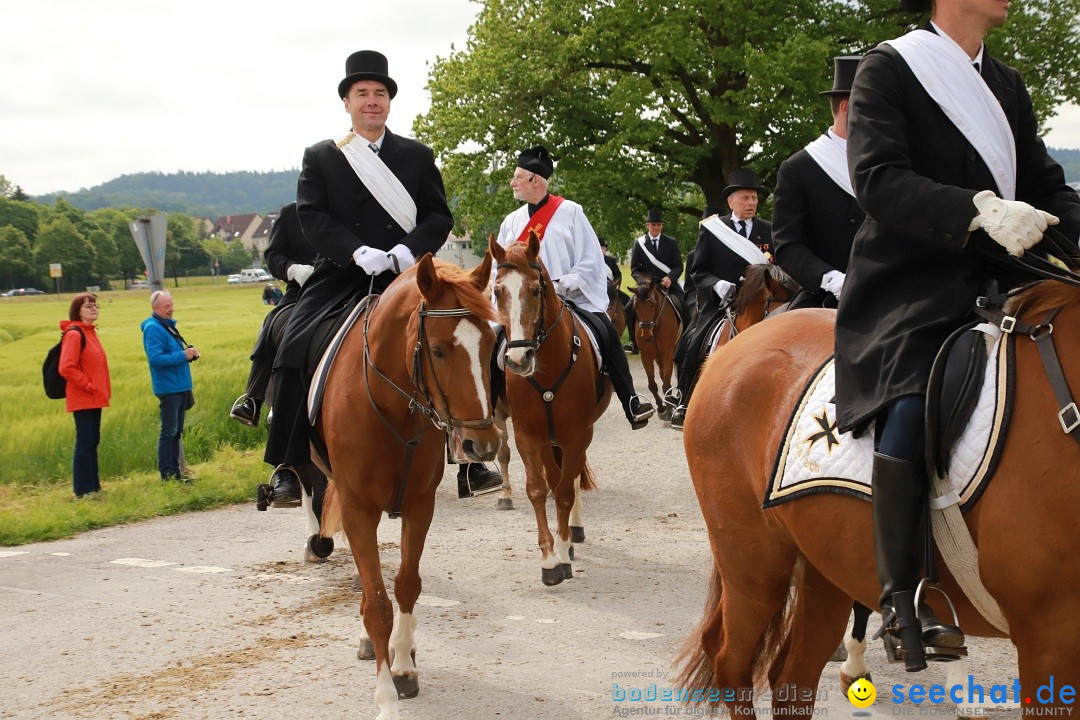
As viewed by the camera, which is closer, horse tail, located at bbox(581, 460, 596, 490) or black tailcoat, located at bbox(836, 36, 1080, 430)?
black tailcoat, located at bbox(836, 36, 1080, 430)

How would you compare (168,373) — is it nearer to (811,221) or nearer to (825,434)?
(811,221)

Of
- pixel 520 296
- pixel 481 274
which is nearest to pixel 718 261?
pixel 520 296

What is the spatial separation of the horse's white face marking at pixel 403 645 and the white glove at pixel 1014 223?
3871 millimetres

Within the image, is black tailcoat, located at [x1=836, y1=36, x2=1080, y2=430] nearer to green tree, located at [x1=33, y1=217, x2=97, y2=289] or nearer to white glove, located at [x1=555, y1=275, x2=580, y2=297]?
white glove, located at [x1=555, y1=275, x2=580, y2=297]

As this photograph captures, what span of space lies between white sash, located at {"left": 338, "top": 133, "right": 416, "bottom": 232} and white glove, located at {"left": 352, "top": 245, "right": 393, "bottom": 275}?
0.41 metres

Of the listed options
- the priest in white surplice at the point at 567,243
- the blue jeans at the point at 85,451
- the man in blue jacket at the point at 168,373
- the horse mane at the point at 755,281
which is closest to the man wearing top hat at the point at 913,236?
the horse mane at the point at 755,281

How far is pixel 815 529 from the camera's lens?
142 inches

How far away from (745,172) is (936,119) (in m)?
6.38

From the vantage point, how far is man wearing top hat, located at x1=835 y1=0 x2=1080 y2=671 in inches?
→ 125

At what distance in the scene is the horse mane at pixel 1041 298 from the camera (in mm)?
3059

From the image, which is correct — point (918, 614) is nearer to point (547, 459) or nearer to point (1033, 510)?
point (1033, 510)

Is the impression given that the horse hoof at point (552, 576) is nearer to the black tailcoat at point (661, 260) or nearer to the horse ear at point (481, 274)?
the horse ear at point (481, 274)

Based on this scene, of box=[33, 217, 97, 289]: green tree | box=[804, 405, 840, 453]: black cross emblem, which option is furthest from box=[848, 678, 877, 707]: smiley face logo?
box=[33, 217, 97, 289]: green tree

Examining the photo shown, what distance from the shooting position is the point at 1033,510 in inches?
115
